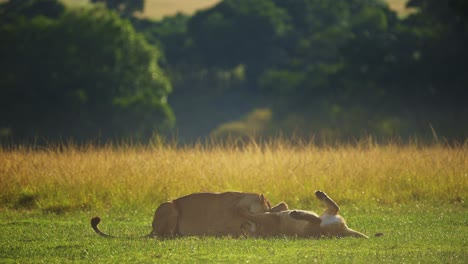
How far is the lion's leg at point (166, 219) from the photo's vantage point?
35.9ft

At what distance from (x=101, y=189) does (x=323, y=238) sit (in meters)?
6.06

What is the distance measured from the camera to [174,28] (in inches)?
3036

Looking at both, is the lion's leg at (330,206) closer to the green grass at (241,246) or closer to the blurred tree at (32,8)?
the green grass at (241,246)

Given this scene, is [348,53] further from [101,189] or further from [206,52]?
[101,189]

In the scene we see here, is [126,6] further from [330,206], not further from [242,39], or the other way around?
[330,206]

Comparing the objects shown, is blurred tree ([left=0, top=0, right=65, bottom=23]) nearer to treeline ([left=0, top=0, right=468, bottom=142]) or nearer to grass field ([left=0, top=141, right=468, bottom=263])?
treeline ([left=0, top=0, right=468, bottom=142])

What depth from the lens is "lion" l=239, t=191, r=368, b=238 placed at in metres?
10.8

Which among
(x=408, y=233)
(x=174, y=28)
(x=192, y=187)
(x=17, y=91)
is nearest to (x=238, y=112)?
(x=174, y=28)

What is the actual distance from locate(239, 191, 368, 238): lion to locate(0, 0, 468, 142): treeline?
31836mm

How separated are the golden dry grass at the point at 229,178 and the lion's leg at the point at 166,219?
449 cm

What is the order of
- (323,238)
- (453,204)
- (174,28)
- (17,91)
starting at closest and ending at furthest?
(323,238) → (453,204) → (17,91) → (174,28)

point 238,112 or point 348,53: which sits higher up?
point 348,53

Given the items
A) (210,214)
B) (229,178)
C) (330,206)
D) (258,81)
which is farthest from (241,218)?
(258,81)

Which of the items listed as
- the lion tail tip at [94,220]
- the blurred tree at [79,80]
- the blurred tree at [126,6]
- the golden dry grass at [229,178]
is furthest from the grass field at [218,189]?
the blurred tree at [126,6]
